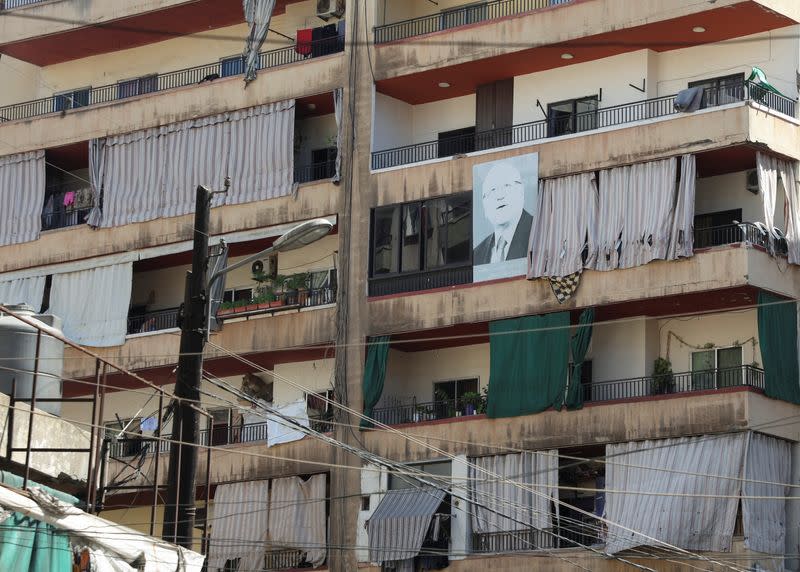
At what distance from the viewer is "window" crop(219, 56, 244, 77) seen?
4938cm

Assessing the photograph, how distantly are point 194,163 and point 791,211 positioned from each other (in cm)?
1585

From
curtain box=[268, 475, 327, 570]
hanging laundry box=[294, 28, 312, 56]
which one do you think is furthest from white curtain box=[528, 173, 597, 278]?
hanging laundry box=[294, 28, 312, 56]

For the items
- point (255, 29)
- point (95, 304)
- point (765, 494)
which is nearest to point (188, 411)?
point (765, 494)

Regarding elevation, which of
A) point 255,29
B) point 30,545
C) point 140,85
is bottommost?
point 30,545

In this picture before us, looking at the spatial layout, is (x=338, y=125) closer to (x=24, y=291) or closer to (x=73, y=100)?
(x=73, y=100)

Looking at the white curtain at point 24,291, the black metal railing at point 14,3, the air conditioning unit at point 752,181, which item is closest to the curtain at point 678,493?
the air conditioning unit at point 752,181

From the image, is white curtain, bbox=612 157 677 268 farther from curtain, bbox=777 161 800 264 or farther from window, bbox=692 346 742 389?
window, bbox=692 346 742 389

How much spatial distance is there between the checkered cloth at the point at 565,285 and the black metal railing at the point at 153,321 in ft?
37.8

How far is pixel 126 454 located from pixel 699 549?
17771 millimetres

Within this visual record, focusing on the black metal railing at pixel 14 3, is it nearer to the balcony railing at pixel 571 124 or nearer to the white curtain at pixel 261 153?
the white curtain at pixel 261 153

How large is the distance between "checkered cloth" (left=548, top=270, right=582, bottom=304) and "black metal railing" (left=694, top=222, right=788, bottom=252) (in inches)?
106

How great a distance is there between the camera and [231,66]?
1956 inches

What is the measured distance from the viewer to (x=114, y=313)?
161ft

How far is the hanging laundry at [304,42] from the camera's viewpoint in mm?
47737
